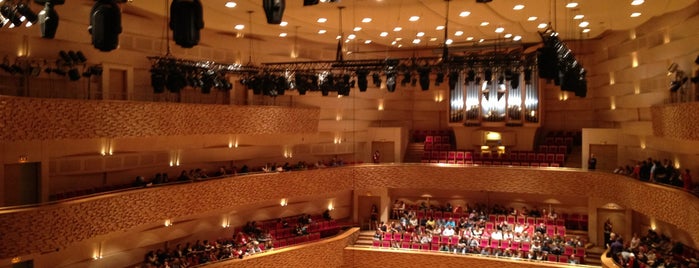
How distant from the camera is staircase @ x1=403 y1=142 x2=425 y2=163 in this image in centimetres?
2092

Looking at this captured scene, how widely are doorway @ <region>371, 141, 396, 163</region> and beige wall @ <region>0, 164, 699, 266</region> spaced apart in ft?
4.75

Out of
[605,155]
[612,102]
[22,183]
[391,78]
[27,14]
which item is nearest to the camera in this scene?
[27,14]

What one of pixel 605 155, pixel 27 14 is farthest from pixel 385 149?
pixel 27 14

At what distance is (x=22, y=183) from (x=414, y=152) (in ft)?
44.4

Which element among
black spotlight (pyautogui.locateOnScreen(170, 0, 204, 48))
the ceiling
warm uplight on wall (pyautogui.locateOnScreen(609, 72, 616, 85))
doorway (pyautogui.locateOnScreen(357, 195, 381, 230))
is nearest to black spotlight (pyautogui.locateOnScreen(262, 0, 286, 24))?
black spotlight (pyautogui.locateOnScreen(170, 0, 204, 48))

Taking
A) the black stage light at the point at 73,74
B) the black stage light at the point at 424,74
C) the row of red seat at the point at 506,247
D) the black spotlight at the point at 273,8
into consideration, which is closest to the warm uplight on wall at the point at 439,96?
the row of red seat at the point at 506,247

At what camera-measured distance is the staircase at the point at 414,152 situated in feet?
68.6

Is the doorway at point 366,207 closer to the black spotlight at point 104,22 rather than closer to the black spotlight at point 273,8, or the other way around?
the black spotlight at point 273,8

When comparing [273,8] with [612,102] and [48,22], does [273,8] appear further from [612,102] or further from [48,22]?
[612,102]

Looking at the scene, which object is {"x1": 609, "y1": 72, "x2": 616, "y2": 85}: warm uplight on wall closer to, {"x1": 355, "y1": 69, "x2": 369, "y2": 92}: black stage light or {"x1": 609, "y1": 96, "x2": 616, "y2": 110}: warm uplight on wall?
{"x1": 609, "y1": 96, "x2": 616, "y2": 110}: warm uplight on wall

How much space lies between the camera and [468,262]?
1642 cm

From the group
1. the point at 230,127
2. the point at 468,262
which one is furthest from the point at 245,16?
the point at 468,262

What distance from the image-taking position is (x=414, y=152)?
69.4 ft

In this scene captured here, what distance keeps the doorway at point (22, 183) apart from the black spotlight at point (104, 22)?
8.40 m
